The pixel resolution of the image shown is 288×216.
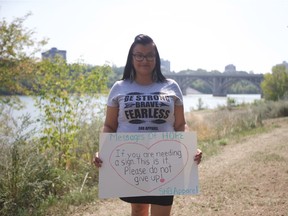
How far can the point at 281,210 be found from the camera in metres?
4.09

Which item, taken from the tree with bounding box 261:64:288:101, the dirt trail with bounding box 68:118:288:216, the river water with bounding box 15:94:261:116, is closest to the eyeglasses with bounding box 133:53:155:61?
the dirt trail with bounding box 68:118:288:216

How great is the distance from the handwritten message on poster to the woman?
0.06 meters

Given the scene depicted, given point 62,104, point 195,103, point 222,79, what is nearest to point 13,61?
point 62,104

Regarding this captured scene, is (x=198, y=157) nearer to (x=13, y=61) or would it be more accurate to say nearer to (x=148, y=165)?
(x=148, y=165)

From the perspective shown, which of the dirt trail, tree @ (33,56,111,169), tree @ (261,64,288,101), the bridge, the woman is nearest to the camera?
the woman

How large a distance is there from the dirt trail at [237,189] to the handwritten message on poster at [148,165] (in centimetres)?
198

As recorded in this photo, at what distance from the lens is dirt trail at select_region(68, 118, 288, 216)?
4258 mm

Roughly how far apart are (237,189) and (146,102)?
10.9 feet

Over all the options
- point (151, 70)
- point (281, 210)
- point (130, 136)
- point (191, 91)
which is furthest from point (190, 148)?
point (191, 91)

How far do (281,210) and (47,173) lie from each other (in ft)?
10.6

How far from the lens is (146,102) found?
231 centimetres

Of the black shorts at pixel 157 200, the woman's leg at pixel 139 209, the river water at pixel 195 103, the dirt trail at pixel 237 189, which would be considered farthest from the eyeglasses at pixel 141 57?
the river water at pixel 195 103

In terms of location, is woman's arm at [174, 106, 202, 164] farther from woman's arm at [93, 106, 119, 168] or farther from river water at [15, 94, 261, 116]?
river water at [15, 94, 261, 116]

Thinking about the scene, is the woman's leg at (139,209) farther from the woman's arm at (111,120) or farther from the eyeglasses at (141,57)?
the eyeglasses at (141,57)
